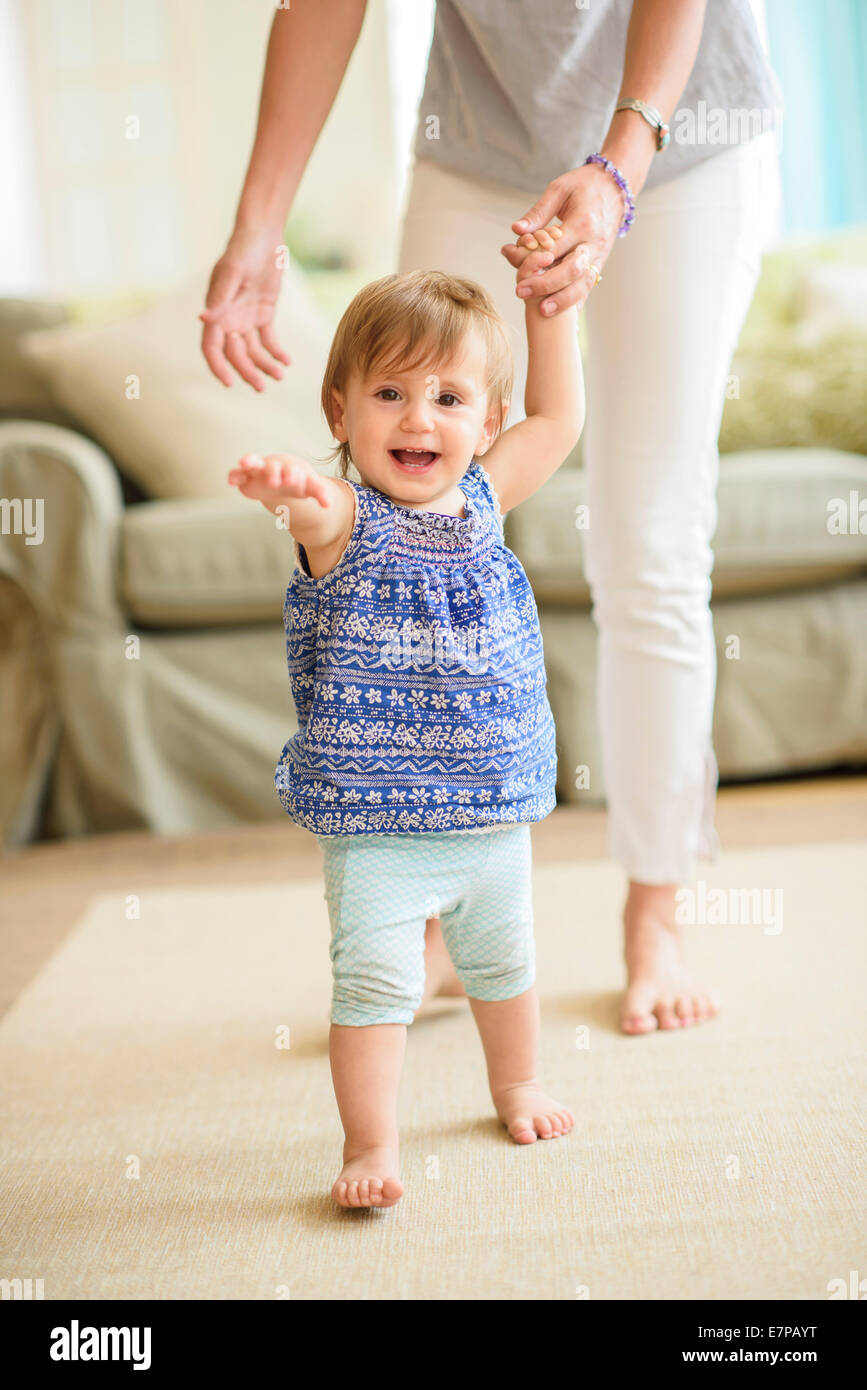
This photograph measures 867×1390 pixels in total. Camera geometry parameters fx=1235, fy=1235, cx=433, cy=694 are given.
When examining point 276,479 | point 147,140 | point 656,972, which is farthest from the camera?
point 147,140

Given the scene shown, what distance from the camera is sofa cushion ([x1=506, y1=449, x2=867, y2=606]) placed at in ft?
6.00

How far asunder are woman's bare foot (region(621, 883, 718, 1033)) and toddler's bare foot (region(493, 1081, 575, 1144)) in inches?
7.2

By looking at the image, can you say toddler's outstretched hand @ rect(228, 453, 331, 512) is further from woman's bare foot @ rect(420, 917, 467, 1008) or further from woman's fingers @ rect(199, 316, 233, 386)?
woman's bare foot @ rect(420, 917, 467, 1008)

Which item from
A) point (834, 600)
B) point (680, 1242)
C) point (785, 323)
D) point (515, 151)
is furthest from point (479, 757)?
point (785, 323)

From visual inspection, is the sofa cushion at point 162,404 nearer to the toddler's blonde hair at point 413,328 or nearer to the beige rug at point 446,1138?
the beige rug at point 446,1138

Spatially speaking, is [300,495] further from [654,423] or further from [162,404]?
[162,404]

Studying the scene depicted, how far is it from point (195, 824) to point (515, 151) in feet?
3.86

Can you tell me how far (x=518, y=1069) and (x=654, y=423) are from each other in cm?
56

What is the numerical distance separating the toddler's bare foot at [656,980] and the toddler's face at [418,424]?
50 cm

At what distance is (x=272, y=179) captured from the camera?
103cm

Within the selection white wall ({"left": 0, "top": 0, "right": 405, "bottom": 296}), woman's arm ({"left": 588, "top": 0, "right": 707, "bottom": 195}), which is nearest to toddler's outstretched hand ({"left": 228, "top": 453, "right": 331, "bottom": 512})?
woman's arm ({"left": 588, "top": 0, "right": 707, "bottom": 195})

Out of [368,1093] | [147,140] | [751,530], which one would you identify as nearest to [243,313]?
[368,1093]
